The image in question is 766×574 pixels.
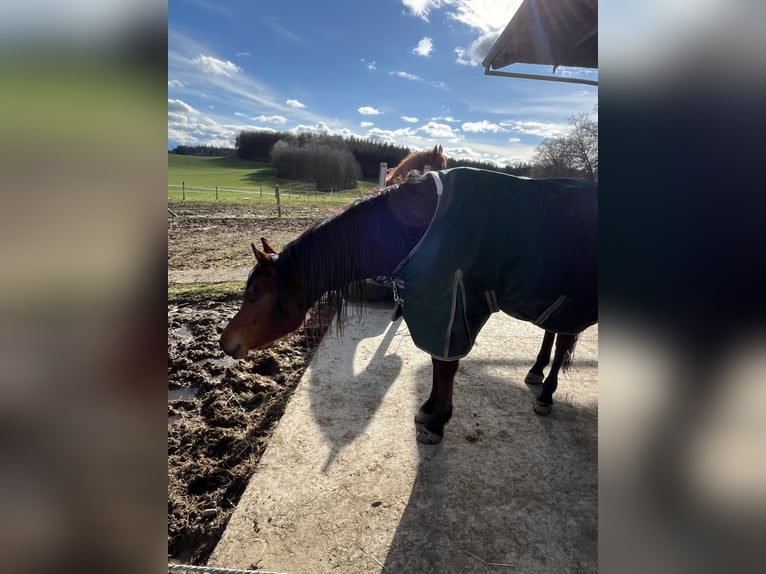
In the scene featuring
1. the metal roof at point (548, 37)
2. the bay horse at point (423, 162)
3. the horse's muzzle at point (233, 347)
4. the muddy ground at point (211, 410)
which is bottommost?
the muddy ground at point (211, 410)

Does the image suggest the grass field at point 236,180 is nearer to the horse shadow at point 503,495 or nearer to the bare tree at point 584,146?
the bare tree at point 584,146

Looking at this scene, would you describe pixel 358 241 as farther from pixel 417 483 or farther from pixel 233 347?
pixel 417 483

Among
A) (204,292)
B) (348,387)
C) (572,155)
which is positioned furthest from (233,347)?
(572,155)

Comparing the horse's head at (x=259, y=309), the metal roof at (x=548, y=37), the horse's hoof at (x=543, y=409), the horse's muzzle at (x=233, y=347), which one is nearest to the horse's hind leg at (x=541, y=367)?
the horse's hoof at (x=543, y=409)

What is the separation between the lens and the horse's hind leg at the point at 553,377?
105 inches

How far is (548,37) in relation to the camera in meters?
3.92

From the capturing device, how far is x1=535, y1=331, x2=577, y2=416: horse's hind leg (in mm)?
2678

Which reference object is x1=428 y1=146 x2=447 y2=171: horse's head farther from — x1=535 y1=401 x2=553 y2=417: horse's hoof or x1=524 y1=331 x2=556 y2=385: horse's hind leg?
x1=535 y1=401 x2=553 y2=417: horse's hoof

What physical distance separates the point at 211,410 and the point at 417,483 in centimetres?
155

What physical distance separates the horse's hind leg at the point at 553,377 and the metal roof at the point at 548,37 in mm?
2827

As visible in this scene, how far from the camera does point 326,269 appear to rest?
87.7 inches
